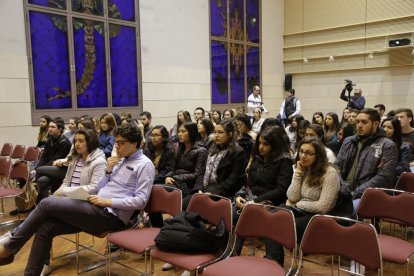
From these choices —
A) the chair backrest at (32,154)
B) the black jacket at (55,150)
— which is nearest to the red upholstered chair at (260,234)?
the black jacket at (55,150)

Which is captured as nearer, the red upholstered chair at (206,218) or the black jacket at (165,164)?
the red upholstered chair at (206,218)

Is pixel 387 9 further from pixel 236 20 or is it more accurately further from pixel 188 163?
pixel 188 163

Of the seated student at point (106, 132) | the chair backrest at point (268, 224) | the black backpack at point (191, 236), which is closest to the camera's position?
the chair backrest at point (268, 224)

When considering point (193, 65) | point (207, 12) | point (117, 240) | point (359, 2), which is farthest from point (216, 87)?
point (117, 240)

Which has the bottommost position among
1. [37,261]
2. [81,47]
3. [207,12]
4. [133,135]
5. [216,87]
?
[37,261]

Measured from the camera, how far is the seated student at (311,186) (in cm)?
266

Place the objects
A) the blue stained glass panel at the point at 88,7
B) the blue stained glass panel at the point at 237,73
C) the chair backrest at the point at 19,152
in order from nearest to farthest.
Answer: the chair backrest at the point at 19,152 < the blue stained glass panel at the point at 88,7 < the blue stained glass panel at the point at 237,73

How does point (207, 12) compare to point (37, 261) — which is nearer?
point (37, 261)

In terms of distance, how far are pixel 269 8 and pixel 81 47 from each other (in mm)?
6828

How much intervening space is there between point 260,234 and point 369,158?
145cm

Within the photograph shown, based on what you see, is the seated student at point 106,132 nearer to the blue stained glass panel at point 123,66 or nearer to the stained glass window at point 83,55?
the stained glass window at point 83,55

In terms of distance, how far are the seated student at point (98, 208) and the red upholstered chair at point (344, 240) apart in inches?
50.7

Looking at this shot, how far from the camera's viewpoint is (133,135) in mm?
2922

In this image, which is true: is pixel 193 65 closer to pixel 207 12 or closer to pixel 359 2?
pixel 207 12
